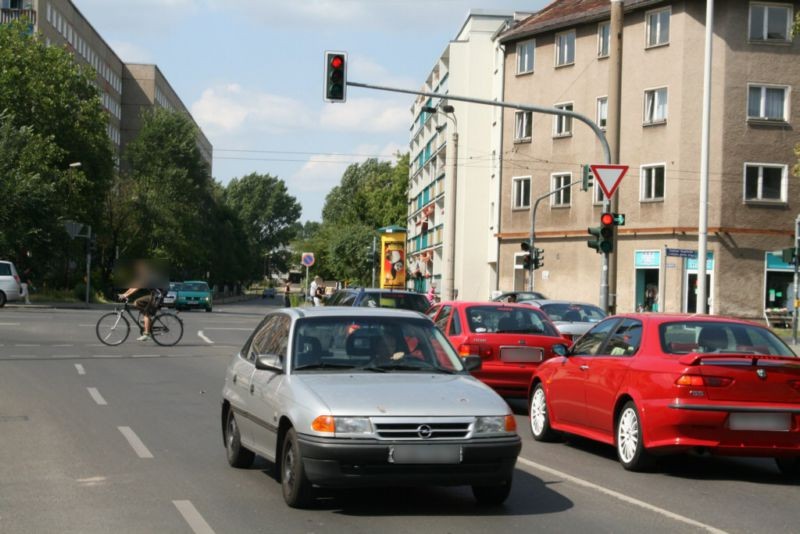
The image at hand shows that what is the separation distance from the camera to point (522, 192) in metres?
56.3

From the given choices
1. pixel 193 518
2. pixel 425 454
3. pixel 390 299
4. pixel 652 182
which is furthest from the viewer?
pixel 652 182

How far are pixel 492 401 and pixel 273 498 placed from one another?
1.80 m

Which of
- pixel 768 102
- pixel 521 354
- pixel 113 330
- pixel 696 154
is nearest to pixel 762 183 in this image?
pixel 696 154

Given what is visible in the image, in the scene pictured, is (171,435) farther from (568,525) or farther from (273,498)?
(568,525)

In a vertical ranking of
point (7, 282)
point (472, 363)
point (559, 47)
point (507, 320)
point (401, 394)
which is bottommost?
point (7, 282)

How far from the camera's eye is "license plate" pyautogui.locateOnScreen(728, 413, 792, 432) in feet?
31.7

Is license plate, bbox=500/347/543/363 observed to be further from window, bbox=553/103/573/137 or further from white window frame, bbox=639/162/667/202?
window, bbox=553/103/573/137

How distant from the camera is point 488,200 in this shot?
221ft

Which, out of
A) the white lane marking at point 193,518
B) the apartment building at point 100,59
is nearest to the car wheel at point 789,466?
the white lane marking at point 193,518

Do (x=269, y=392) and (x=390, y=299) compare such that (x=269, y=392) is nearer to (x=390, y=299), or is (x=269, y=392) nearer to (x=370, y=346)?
(x=370, y=346)

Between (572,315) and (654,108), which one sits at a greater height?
(654,108)

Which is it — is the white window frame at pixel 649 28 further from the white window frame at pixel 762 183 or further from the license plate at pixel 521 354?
the license plate at pixel 521 354

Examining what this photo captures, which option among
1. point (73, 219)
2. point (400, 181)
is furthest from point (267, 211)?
point (73, 219)

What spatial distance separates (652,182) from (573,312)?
1109 inches
